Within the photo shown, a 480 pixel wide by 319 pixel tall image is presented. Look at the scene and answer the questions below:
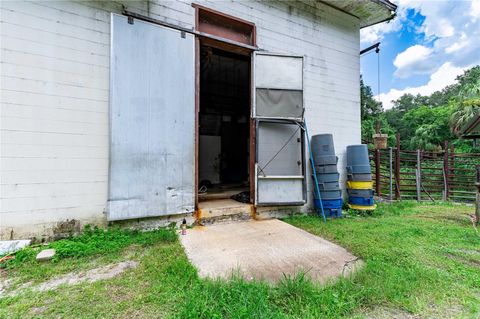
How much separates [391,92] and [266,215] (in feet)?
144

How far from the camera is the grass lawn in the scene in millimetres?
1445

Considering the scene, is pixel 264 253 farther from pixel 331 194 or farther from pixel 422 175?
pixel 422 175

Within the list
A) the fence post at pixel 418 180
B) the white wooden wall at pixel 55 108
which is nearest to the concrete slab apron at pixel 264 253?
the white wooden wall at pixel 55 108

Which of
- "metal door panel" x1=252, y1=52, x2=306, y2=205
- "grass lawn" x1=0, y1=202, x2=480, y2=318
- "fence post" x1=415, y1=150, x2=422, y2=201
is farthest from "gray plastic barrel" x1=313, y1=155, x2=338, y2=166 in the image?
"fence post" x1=415, y1=150, x2=422, y2=201

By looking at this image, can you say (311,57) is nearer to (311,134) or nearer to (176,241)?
(311,134)

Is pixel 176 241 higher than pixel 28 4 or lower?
lower

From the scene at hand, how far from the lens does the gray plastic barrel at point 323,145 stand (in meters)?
4.03

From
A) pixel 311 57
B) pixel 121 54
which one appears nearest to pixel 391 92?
pixel 311 57

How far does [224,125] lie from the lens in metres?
7.98

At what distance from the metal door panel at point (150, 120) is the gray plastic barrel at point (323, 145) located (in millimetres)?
2354

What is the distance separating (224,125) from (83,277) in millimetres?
6571

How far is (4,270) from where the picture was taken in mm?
1943

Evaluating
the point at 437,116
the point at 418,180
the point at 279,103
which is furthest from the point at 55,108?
the point at 437,116

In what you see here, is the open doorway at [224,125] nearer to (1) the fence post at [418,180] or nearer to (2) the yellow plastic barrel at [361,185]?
(2) the yellow plastic barrel at [361,185]
